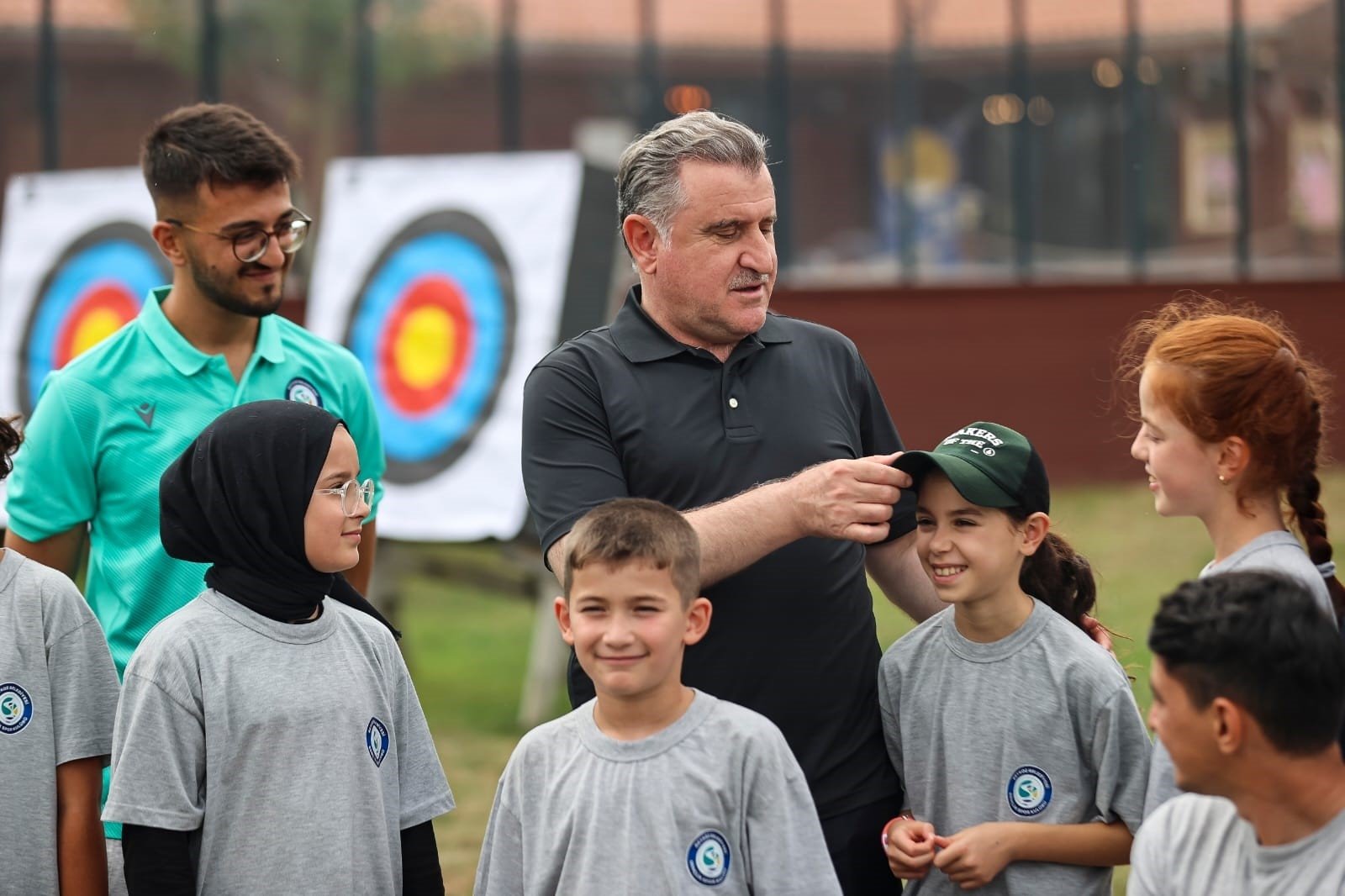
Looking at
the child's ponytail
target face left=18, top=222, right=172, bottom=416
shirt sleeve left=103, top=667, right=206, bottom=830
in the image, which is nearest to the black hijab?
shirt sleeve left=103, top=667, right=206, bottom=830

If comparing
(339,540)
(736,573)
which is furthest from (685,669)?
(339,540)

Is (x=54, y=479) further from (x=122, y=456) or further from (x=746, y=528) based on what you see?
(x=746, y=528)

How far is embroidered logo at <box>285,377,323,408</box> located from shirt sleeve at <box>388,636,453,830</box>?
69 centimetres

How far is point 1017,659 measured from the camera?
8.05ft

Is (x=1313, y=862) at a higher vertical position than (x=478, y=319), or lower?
lower

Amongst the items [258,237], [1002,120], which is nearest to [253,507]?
[258,237]

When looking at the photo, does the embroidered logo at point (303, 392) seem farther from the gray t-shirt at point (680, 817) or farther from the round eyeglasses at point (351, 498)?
the gray t-shirt at point (680, 817)

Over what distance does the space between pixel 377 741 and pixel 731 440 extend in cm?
71

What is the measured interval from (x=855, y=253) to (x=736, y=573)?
32.1 feet

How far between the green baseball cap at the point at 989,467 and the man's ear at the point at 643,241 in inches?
21.2

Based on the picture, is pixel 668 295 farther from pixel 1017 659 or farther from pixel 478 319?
pixel 478 319

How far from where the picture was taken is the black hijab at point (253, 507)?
2348 millimetres

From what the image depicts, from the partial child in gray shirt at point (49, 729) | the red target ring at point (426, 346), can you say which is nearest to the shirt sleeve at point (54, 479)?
the partial child in gray shirt at point (49, 729)

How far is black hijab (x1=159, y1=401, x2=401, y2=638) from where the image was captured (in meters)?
2.35
